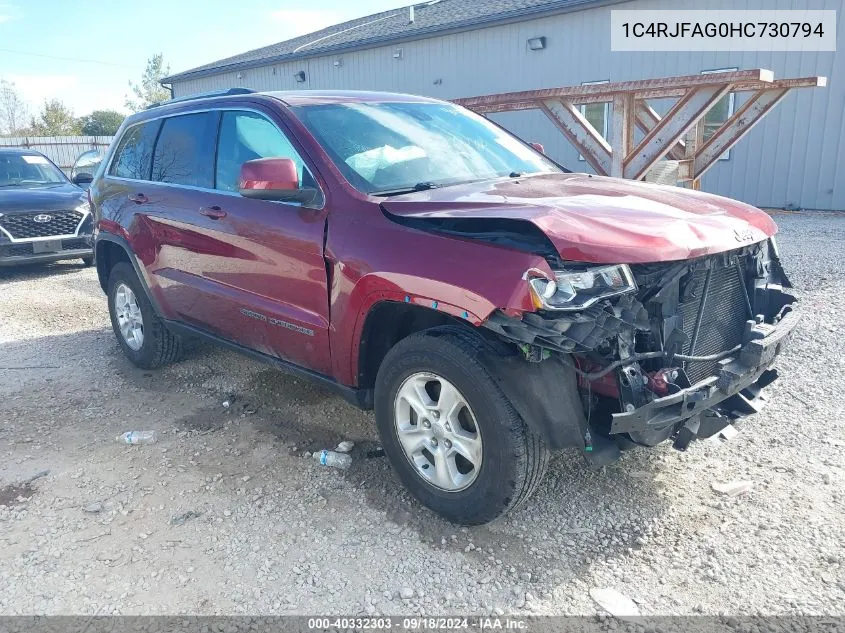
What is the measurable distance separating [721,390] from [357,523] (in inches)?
66.4

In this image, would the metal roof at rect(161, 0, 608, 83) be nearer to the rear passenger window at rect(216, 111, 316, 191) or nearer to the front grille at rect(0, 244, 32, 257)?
the front grille at rect(0, 244, 32, 257)

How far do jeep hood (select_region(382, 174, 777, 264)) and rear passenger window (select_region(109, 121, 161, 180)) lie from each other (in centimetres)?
255

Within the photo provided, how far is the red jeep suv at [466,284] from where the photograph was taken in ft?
8.25

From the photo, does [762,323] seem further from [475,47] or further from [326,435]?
[475,47]

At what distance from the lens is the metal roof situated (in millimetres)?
14547

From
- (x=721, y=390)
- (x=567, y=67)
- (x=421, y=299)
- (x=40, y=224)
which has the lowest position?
(x=721, y=390)

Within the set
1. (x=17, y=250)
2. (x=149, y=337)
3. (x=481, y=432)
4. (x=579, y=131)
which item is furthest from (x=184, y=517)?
(x=17, y=250)

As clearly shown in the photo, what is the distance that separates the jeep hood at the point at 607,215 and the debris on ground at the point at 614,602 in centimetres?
126

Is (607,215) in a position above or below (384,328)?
above

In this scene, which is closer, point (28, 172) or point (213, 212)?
point (213, 212)

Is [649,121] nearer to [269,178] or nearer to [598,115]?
[598,115]

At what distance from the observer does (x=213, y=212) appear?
391cm

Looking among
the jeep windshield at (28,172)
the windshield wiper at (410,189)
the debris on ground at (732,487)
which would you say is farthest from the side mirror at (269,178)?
the jeep windshield at (28,172)

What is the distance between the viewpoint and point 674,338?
2.73m
